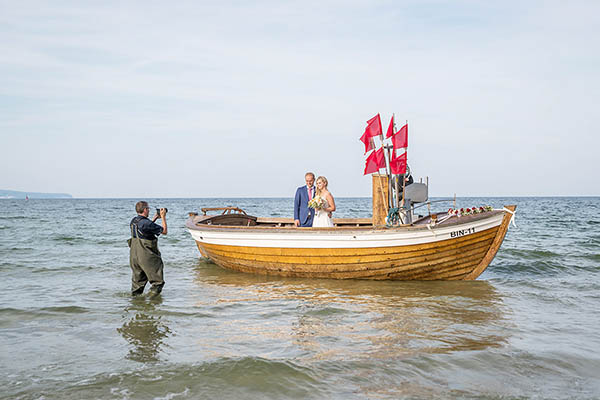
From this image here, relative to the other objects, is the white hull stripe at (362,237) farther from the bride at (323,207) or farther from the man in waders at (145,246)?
the man in waders at (145,246)

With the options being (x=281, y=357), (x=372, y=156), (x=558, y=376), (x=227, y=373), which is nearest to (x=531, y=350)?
(x=558, y=376)

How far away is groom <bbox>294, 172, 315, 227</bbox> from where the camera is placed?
1031cm

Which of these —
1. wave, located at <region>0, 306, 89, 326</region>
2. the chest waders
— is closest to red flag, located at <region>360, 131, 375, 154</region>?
the chest waders

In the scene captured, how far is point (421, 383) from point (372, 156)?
5975mm

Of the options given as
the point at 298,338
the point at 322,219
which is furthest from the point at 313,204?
the point at 298,338

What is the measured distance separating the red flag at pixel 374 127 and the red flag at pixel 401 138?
0.35 meters

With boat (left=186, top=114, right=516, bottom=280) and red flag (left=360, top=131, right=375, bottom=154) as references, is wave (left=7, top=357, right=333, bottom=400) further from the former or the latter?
red flag (left=360, top=131, right=375, bottom=154)

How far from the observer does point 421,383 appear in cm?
469

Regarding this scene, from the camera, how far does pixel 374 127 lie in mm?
10039

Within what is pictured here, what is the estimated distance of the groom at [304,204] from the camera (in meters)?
10.3

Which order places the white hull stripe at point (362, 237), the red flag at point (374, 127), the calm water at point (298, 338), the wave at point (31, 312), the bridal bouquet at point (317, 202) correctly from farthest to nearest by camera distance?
the red flag at point (374, 127) → the bridal bouquet at point (317, 202) → the white hull stripe at point (362, 237) → the wave at point (31, 312) → the calm water at point (298, 338)

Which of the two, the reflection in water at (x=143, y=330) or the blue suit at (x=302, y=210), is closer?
the reflection in water at (x=143, y=330)

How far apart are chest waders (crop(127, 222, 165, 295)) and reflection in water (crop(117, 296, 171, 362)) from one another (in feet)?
1.11

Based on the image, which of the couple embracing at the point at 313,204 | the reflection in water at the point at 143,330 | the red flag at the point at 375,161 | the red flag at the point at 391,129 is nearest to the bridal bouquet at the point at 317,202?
the couple embracing at the point at 313,204
